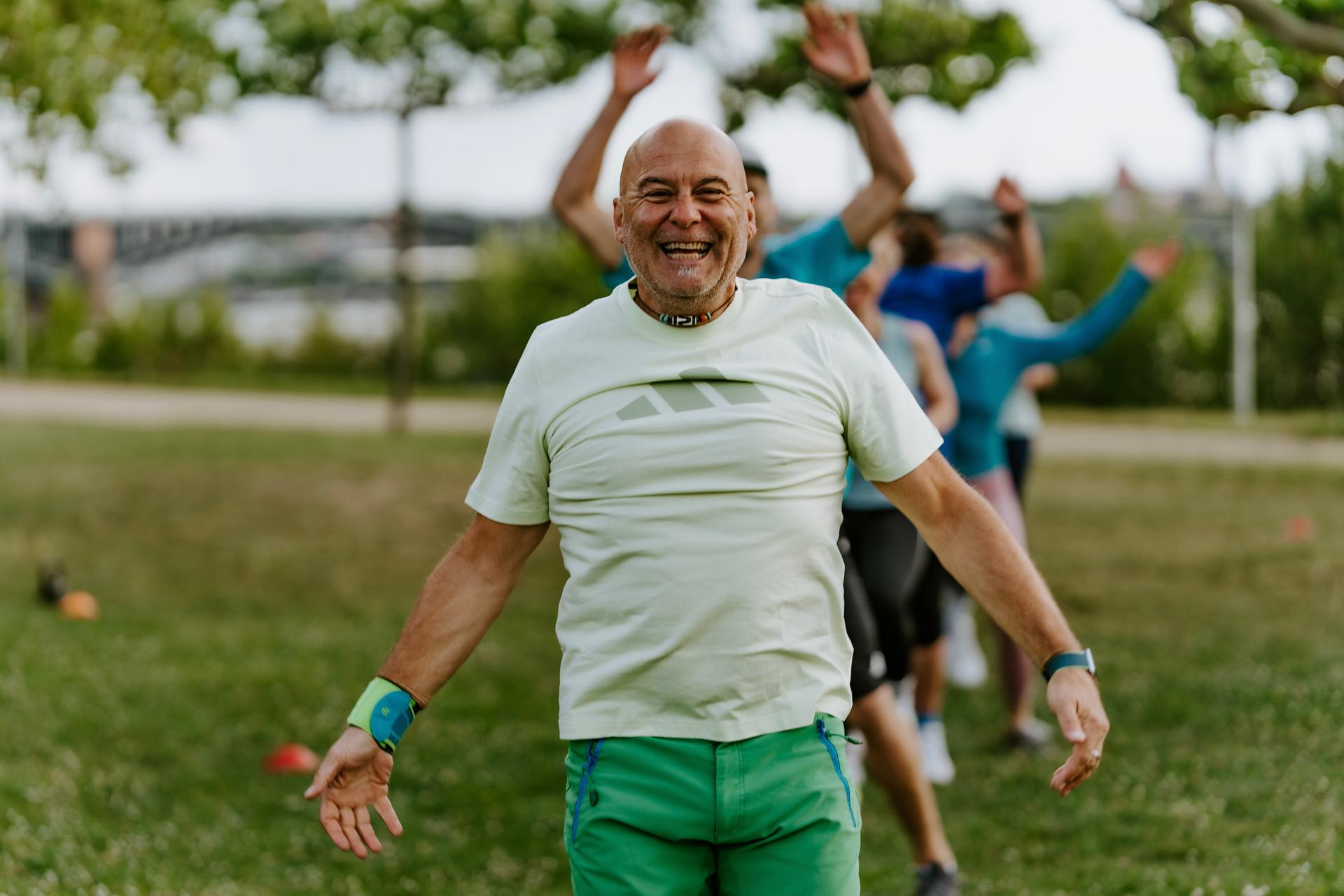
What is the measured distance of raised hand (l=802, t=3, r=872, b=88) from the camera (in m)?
5.05

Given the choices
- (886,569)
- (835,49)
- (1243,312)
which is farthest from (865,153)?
(1243,312)

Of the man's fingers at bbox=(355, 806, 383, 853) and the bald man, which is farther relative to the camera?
the man's fingers at bbox=(355, 806, 383, 853)

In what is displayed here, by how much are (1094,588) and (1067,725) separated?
9433mm

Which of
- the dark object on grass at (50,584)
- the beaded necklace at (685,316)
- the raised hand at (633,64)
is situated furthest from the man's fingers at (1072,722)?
the dark object on grass at (50,584)

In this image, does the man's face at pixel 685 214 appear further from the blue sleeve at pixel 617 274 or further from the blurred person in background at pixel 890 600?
the blue sleeve at pixel 617 274

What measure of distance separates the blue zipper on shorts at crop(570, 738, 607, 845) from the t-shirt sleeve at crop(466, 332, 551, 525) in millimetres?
418

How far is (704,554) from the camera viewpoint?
2.90 metres

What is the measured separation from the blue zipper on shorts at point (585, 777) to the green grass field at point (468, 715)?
295cm

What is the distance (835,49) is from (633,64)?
0.63 metres

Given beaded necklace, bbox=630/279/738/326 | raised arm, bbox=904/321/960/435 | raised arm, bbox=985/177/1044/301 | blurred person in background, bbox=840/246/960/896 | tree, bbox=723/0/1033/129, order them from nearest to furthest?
beaded necklace, bbox=630/279/738/326, blurred person in background, bbox=840/246/960/896, raised arm, bbox=904/321/960/435, raised arm, bbox=985/177/1044/301, tree, bbox=723/0/1033/129

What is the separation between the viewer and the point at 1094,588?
39.4 feet

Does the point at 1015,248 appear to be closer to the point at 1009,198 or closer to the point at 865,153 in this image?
the point at 1009,198

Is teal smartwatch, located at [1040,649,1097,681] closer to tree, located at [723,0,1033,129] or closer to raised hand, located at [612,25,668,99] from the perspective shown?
raised hand, located at [612,25,668,99]

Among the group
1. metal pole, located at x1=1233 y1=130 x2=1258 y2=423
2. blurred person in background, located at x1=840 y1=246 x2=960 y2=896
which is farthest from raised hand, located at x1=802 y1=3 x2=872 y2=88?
metal pole, located at x1=1233 y1=130 x2=1258 y2=423
